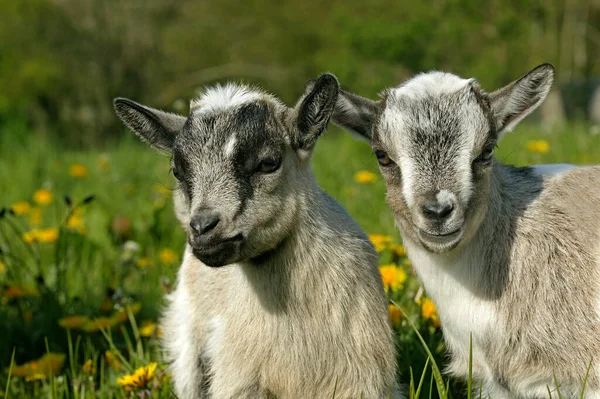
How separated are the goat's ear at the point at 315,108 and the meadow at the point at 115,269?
65 cm

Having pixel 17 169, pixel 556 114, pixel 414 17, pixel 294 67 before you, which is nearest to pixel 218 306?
pixel 17 169

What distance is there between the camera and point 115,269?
5.89 metres

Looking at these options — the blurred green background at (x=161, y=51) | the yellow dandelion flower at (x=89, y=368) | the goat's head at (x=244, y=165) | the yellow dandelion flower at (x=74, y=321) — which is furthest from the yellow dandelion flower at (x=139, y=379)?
the blurred green background at (x=161, y=51)

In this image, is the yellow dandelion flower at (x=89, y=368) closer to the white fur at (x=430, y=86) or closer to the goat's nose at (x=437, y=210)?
the goat's nose at (x=437, y=210)

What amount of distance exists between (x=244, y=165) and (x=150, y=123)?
2.24 ft

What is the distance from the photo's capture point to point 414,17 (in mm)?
10297

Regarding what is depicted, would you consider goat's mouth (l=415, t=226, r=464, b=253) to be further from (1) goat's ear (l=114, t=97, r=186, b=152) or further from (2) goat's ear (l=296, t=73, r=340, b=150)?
(1) goat's ear (l=114, t=97, r=186, b=152)

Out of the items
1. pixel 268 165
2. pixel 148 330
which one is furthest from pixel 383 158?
pixel 148 330

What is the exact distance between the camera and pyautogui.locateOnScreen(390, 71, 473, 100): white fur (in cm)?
355

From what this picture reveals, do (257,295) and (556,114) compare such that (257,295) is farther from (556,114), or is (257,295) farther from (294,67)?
(294,67)

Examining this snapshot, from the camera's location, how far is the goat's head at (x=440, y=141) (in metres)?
3.29

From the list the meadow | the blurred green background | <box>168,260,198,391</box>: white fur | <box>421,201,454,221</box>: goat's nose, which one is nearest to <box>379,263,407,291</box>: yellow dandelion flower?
the meadow

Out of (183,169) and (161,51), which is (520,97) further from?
(161,51)

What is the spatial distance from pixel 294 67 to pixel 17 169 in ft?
34.4
